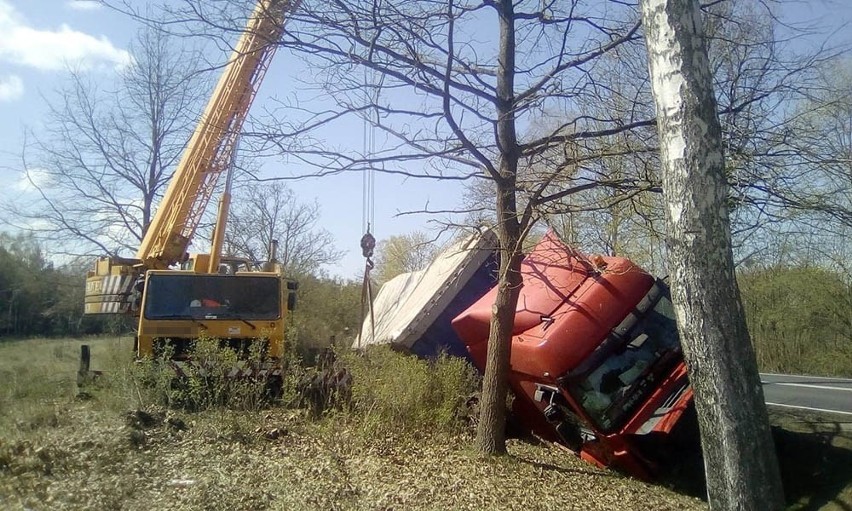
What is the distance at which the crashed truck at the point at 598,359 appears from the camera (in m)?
6.69

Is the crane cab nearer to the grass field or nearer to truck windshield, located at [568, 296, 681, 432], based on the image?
the grass field

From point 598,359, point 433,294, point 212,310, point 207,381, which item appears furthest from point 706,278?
point 212,310

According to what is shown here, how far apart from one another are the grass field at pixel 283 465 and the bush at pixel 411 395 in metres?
0.10

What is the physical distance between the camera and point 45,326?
1056 inches

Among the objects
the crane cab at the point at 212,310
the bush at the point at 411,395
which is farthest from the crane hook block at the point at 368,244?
the bush at the point at 411,395

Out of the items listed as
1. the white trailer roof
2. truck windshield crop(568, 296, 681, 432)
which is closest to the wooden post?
the white trailer roof

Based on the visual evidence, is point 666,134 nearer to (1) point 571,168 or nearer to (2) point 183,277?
(1) point 571,168

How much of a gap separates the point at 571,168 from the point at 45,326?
26.3 m

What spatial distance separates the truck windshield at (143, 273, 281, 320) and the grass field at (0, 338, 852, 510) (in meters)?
2.41

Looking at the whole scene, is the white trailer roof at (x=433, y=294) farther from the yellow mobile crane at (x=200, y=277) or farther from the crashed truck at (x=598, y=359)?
the yellow mobile crane at (x=200, y=277)

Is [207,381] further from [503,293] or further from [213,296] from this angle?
[503,293]

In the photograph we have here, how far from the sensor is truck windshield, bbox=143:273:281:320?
10.5m

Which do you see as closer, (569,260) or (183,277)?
(569,260)

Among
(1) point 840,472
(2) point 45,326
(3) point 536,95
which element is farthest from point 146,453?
(2) point 45,326
